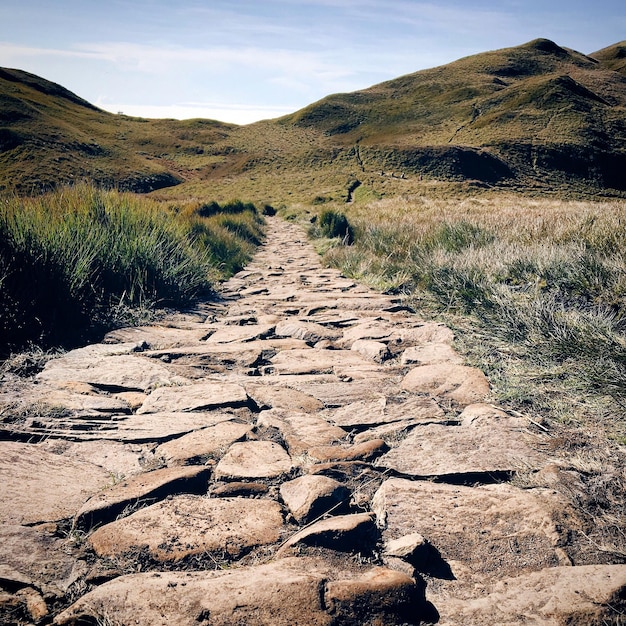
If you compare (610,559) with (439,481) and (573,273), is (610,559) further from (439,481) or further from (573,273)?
(573,273)

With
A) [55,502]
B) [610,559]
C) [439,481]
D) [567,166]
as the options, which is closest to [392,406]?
[439,481]

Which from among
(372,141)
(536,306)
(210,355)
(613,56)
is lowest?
(210,355)

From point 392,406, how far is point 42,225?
3.35m

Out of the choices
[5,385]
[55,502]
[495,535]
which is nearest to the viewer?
[495,535]

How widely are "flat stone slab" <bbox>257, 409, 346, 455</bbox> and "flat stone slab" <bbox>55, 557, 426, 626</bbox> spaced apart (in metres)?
0.71

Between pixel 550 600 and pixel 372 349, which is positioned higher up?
pixel 372 349

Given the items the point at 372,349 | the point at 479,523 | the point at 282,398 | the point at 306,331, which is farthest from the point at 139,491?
the point at 306,331

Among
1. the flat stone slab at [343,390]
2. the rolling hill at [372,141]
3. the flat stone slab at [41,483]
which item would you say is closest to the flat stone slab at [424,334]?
the flat stone slab at [343,390]

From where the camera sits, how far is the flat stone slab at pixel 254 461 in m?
1.73

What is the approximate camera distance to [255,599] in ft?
3.72

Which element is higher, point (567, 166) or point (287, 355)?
point (567, 166)

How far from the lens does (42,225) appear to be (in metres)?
4.01

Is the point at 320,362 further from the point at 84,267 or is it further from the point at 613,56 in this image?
the point at 613,56

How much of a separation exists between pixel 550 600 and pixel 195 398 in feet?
5.59
